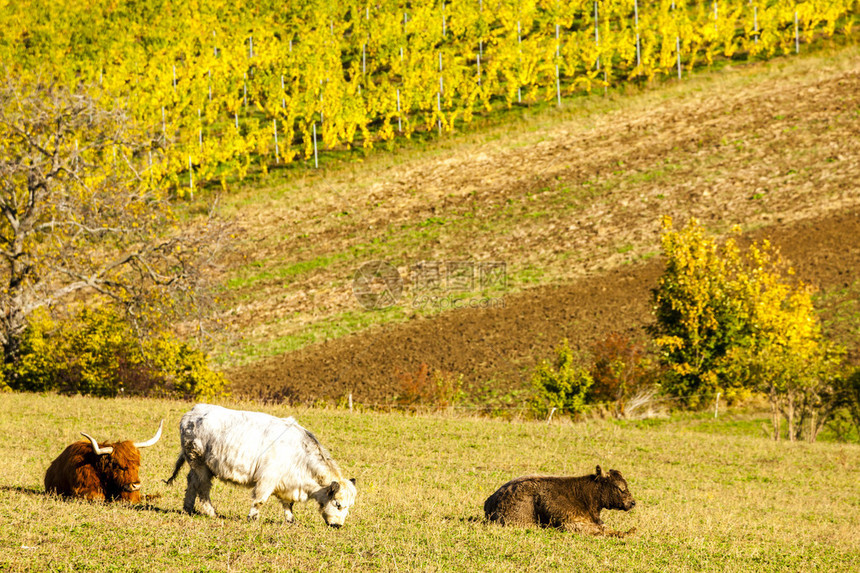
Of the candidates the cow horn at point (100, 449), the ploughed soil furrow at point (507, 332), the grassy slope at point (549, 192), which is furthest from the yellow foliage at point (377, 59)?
the cow horn at point (100, 449)

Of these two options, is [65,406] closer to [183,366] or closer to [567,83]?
[183,366]

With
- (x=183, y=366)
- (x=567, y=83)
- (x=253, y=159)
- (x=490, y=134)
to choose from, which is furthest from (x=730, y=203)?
(x=253, y=159)

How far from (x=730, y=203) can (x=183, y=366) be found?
132 ft

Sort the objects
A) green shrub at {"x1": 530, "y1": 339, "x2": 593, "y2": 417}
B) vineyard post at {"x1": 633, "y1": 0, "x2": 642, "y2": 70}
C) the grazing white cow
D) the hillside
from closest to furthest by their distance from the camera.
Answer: the grazing white cow, green shrub at {"x1": 530, "y1": 339, "x2": 593, "y2": 417}, the hillside, vineyard post at {"x1": 633, "y1": 0, "x2": 642, "y2": 70}

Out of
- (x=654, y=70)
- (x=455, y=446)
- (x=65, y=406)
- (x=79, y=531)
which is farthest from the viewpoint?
(x=654, y=70)

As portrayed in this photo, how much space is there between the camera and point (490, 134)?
75875 mm

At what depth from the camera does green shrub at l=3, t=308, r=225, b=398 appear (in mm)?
29859

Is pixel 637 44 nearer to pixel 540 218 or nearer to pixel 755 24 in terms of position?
pixel 755 24

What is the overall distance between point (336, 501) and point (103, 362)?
21872 mm

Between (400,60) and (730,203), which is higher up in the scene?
(400,60)

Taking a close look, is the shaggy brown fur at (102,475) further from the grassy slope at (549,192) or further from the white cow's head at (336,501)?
the grassy slope at (549,192)

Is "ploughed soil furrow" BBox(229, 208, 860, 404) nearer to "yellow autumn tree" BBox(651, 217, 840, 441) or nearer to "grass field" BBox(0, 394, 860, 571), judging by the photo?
"yellow autumn tree" BBox(651, 217, 840, 441)

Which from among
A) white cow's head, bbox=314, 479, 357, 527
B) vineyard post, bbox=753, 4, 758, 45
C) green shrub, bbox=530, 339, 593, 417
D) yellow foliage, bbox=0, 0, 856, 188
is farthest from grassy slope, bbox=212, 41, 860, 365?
white cow's head, bbox=314, 479, 357, 527

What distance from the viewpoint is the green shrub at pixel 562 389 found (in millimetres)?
32688
